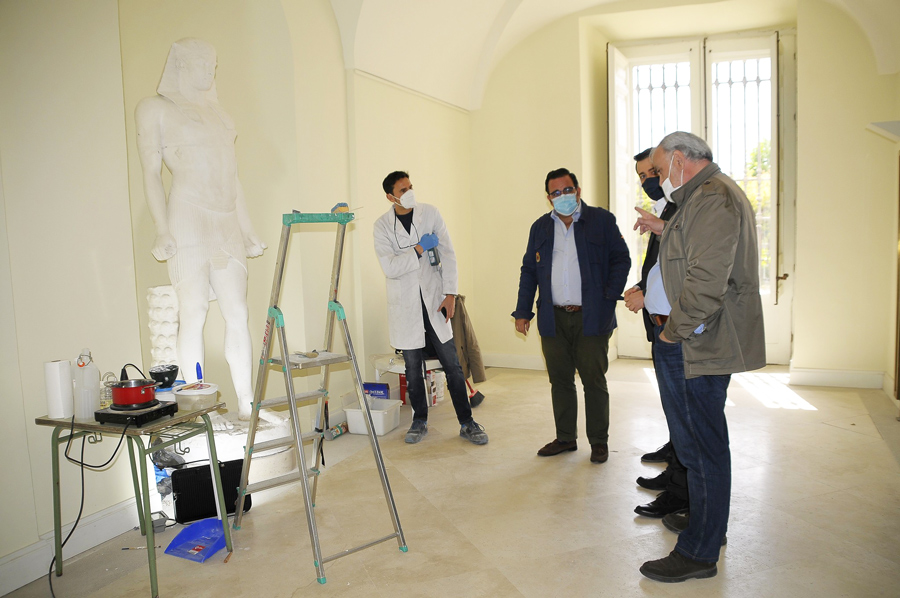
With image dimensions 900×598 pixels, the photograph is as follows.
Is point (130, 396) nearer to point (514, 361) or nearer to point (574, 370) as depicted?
point (574, 370)

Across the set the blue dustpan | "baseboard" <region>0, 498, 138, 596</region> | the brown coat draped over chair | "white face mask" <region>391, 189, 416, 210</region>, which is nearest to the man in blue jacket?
"white face mask" <region>391, 189, 416, 210</region>

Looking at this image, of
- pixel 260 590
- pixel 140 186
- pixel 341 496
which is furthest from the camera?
pixel 140 186

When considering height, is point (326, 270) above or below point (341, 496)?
above

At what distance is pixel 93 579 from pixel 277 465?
1038mm

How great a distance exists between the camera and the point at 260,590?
7.62ft

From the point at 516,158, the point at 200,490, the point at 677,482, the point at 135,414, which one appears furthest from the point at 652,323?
the point at 516,158

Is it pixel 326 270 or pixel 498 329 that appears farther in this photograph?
pixel 498 329

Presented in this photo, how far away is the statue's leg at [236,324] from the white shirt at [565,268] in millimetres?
1713

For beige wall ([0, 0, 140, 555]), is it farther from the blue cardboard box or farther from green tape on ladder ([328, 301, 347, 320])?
the blue cardboard box

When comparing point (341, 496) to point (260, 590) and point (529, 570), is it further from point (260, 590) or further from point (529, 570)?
point (529, 570)

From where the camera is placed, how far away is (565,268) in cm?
340

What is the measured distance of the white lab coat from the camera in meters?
3.97

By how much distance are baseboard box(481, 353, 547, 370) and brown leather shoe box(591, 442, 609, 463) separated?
260 centimetres

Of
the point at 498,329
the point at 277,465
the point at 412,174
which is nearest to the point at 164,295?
the point at 277,465
